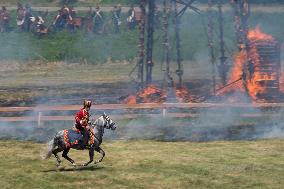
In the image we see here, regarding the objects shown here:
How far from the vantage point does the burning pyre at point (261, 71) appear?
33.8 metres

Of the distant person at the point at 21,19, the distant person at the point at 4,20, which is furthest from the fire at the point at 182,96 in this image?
the distant person at the point at 4,20

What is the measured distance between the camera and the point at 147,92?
3397 centimetres

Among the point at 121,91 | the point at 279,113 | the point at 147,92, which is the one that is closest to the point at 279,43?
the point at 279,113

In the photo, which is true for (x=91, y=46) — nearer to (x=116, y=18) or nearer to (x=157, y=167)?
(x=116, y=18)

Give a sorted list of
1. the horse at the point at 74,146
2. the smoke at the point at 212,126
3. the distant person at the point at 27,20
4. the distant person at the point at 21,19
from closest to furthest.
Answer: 1. the horse at the point at 74,146
2. the smoke at the point at 212,126
3. the distant person at the point at 27,20
4. the distant person at the point at 21,19

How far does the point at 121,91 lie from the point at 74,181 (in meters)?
21.1

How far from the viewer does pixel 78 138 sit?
1959 cm

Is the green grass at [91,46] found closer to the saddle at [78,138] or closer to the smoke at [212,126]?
the smoke at [212,126]

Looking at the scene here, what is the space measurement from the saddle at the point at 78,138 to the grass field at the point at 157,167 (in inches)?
34.3

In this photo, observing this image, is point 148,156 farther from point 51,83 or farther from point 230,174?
point 51,83

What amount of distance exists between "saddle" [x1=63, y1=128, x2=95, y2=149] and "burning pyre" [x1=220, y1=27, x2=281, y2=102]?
15.9m

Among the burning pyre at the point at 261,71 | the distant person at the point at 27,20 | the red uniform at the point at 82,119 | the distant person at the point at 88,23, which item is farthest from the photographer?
the distant person at the point at 88,23

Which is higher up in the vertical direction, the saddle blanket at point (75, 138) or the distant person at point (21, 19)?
the distant person at point (21, 19)

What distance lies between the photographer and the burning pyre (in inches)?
1331
